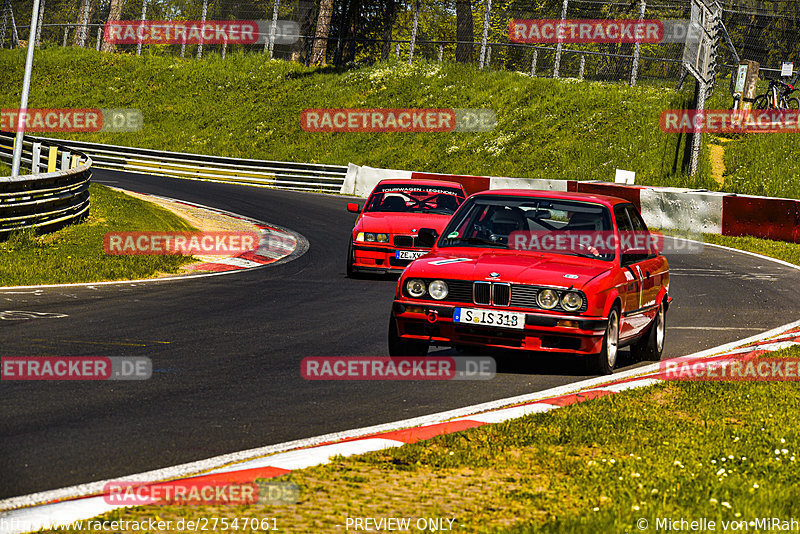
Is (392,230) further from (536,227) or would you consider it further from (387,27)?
(387,27)

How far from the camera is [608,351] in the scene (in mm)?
8617

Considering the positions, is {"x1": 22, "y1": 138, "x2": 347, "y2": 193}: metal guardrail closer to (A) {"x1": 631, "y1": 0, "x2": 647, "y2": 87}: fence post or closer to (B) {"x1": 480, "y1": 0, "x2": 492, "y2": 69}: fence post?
(B) {"x1": 480, "y1": 0, "x2": 492, "y2": 69}: fence post

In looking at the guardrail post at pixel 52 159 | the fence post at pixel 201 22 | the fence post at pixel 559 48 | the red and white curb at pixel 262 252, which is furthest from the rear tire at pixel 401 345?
the fence post at pixel 201 22

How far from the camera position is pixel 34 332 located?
375 inches

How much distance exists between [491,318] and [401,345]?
34.7 inches

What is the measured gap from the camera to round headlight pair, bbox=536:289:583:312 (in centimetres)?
827

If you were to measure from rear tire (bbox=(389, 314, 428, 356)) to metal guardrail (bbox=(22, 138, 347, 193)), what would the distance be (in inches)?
968

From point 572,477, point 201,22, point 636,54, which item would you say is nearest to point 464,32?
point 636,54

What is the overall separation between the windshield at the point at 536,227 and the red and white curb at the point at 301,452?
1.28m

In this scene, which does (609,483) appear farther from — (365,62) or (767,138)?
(365,62)

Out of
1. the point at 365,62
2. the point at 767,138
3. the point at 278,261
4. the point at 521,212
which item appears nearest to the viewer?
the point at 521,212

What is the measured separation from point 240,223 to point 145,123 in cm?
2312

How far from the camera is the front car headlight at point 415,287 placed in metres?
8.55

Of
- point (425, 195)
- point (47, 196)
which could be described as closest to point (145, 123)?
point (47, 196)
